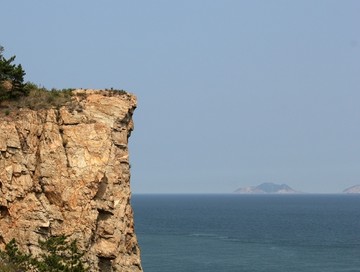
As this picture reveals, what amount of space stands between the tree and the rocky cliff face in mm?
2878

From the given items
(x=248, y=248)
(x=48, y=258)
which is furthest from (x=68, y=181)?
(x=248, y=248)

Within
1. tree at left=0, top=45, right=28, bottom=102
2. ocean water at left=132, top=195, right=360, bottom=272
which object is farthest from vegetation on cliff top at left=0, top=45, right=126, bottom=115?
ocean water at left=132, top=195, right=360, bottom=272

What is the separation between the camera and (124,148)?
147 feet

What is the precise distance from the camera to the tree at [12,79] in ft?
143

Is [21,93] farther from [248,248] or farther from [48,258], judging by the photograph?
[248,248]

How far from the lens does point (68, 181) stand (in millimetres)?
40250

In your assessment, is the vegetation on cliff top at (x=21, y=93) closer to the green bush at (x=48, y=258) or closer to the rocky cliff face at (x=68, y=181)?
the rocky cliff face at (x=68, y=181)

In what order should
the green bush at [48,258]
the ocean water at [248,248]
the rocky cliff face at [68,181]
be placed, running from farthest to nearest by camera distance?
1. the ocean water at [248,248]
2. the rocky cliff face at [68,181]
3. the green bush at [48,258]

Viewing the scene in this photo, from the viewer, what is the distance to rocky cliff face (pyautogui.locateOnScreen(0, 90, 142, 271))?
3906 centimetres

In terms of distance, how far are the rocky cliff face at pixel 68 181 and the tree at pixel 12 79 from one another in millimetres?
2878

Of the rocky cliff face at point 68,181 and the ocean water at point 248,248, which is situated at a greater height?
the rocky cliff face at point 68,181

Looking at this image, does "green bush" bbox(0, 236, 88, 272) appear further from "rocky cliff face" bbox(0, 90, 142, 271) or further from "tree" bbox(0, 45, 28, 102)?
"tree" bbox(0, 45, 28, 102)

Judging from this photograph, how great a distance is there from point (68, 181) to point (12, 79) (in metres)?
10.4

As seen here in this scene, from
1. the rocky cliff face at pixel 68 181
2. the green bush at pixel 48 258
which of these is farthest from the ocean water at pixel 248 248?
the green bush at pixel 48 258
